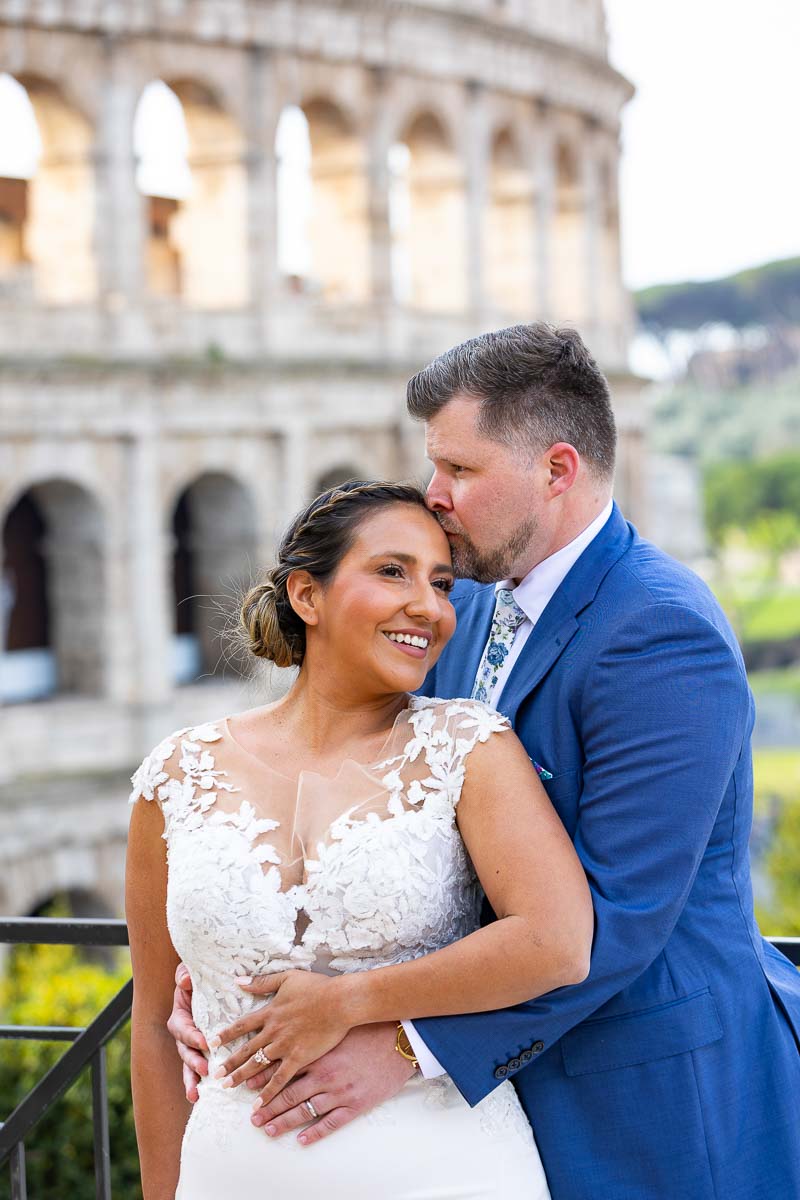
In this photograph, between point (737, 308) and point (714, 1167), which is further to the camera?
point (737, 308)

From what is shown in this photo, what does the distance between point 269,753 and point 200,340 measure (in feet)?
49.7

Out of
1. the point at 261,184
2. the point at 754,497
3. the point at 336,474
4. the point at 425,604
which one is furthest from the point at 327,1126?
the point at 754,497

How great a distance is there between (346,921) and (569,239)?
2064cm

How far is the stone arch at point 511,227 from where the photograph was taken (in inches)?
822

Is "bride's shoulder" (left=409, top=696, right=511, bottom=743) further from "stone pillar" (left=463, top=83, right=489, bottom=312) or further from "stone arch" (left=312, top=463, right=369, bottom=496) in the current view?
"stone pillar" (left=463, top=83, right=489, bottom=312)

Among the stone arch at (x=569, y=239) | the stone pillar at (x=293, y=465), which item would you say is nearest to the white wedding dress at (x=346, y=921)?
the stone pillar at (x=293, y=465)

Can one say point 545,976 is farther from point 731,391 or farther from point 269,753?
point 731,391

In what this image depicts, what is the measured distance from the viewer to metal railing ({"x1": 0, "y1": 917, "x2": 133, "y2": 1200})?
137 inches

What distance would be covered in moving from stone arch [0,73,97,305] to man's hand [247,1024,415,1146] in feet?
48.7

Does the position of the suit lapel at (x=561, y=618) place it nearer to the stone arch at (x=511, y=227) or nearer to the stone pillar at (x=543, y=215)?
the stone arch at (x=511, y=227)

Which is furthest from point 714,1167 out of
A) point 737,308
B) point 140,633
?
point 737,308

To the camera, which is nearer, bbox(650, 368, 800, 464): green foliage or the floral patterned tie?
the floral patterned tie

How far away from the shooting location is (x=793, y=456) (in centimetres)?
5897

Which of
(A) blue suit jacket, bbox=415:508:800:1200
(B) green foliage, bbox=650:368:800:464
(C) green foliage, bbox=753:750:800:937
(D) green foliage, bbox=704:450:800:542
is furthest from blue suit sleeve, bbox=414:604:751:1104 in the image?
(B) green foliage, bbox=650:368:800:464
